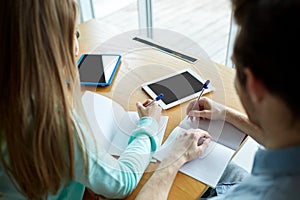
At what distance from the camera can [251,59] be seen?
501 millimetres

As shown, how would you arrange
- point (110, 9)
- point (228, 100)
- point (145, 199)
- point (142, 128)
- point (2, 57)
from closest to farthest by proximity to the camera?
point (2, 57)
point (145, 199)
point (142, 128)
point (228, 100)
point (110, 9)

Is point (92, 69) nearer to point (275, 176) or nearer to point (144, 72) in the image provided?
Result: point (144, 72)

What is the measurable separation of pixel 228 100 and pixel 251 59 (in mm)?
537

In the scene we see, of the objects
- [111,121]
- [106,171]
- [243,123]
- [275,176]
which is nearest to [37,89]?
[106,171]

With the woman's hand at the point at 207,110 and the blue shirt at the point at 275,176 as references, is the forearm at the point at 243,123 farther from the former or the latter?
the blue shirt at the point at 275,176

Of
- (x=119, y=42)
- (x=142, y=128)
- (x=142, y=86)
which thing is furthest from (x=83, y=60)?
(x=142, y=128)

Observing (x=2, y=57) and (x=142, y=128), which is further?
(x=142, y=128)

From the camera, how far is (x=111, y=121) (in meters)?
0.97

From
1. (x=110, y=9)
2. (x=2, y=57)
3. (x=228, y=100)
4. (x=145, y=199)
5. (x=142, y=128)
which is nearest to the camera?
(x=2, y=57)

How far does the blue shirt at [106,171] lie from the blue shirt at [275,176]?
10.9 inches

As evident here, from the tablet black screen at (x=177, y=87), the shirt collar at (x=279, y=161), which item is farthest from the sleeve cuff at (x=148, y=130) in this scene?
the shirt collar at (x=279, y=161)

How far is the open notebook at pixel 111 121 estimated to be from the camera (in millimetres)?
914

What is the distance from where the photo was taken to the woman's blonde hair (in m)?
0.61

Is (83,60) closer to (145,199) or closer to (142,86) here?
(142,86)
